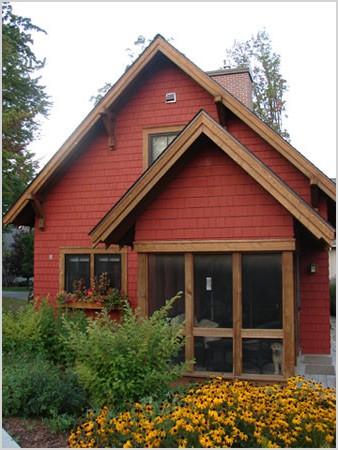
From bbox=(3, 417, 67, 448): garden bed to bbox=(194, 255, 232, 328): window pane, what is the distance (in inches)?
115

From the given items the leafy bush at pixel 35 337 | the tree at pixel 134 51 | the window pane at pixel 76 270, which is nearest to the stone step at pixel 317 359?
the leafy bush at pixel 35 337

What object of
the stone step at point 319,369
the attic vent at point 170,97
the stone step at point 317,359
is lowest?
the stone step at point 319,369

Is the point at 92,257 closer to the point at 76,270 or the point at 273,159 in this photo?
the point at 76,270

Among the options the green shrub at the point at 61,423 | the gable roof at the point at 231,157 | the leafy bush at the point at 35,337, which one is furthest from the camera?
the leafy bush at the point at 35,337

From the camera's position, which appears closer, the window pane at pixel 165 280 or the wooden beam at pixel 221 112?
the window pane at pixel 165 280

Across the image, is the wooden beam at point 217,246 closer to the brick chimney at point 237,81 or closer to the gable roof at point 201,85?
the gable roof at point 201,85

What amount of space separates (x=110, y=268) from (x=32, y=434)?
19.4 ft

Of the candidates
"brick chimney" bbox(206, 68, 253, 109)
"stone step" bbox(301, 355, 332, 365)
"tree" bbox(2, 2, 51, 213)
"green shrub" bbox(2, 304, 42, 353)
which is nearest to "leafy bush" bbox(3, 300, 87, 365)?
"green shrub" bbox(2, 304, 42, 353)

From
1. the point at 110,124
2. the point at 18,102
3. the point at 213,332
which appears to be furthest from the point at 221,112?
the point at 18,102

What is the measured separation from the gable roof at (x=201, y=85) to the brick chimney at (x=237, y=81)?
134 inches

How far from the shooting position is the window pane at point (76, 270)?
38.1 feet

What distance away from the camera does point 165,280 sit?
26.2 ft

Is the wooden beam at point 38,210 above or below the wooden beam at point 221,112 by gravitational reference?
below

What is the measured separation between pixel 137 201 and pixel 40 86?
1843 centimetres
